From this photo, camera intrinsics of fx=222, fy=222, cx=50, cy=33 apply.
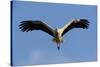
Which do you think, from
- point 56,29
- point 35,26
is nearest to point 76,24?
point 56,29

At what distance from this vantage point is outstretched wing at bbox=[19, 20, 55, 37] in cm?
Result: 211

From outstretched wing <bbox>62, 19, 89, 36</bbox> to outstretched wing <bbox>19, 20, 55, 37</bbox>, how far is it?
14 cm

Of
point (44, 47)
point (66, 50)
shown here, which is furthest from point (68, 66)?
point (44, 47)

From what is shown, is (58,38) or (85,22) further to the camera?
(85,22)

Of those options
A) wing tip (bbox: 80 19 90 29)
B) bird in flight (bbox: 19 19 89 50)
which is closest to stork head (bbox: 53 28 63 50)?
bird in flight (bbox: 19 19 89 50)

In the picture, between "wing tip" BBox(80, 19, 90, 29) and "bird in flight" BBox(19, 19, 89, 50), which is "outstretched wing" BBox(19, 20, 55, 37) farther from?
"wing tip" BBox(80, 19, 90, 29)

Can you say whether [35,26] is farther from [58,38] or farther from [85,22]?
[85,22]

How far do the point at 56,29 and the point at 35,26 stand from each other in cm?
21

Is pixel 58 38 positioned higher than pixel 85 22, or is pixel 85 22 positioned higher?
pixel 85 22

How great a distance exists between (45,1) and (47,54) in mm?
521

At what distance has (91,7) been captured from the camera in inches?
93.7

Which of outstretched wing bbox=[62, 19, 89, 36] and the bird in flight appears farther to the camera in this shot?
outstretched wing bbox=[62, 19, 89, 36]

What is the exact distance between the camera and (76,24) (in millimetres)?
2285
